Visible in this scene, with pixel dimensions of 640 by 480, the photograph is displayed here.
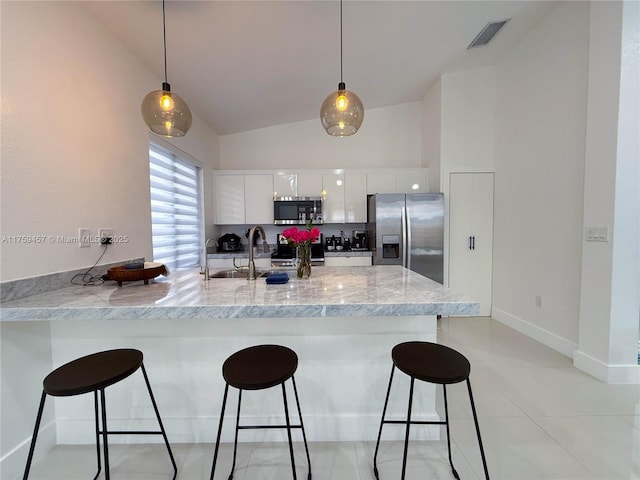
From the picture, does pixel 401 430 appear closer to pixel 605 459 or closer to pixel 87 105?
pixel 605 459

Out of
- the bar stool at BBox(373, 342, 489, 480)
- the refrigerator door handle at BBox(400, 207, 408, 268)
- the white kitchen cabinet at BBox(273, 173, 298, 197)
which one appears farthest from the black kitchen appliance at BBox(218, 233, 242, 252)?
the bar stool at BBox(373, 342, 489, 480)

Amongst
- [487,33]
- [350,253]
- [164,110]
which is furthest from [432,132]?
[164,110]

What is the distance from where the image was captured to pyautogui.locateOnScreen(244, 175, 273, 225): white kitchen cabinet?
4199mm

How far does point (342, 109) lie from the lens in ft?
5.75

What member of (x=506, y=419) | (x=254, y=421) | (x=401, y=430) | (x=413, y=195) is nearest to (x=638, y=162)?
(x=413, y=195)

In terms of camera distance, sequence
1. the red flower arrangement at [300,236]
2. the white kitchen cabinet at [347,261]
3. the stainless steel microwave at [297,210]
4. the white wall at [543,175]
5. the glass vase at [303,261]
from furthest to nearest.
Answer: the stainless steel microwave at [297,210], the white kitchen cabinet at [347,261], the white wall at [543,175], the glass vase at [303,261], the red flower arrangement at [300,236]

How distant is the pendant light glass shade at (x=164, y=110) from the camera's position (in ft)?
5.31

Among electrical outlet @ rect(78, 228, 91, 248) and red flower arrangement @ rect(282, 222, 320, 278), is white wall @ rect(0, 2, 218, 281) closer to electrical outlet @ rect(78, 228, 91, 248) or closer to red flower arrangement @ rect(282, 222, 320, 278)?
electrical outlet @ rect(78, 228, 91, 248)

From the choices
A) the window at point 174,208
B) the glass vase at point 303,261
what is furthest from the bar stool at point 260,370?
the window at point 174,208

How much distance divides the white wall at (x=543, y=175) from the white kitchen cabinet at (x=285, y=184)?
2797mm

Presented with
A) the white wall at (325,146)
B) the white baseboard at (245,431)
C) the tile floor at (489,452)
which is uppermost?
the white wall at (325,146)

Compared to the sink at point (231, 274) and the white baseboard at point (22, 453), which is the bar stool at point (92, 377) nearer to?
the white baseboard at point (22, 453)

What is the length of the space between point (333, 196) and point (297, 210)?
Answer: 59cm

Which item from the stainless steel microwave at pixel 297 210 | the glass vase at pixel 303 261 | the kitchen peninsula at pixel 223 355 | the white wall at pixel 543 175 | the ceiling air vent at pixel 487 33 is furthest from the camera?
the stainless steel microwave at pixel 297 210
